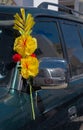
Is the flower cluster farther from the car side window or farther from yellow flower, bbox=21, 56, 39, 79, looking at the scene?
the car side window

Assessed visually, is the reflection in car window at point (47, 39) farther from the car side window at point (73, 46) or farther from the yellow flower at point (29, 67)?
the yellow flower at point (29, 67)

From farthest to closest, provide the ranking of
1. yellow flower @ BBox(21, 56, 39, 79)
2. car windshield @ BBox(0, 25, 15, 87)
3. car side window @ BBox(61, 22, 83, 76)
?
car side window @ BBox(61, 22, 83, 76) < car windshield @ BBox(0, 25, 15, 87) < yellow flower @ BBox(21, 56, 39, 79)

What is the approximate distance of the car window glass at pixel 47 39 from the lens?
3473 millimetres

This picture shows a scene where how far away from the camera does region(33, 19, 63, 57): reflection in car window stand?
3.47m

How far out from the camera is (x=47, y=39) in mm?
3672

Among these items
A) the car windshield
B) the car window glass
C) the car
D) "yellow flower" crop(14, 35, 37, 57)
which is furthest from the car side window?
"yellow flower" crop(14, 35, 37, 57)

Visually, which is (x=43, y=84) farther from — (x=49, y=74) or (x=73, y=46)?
(x=73, y=46)

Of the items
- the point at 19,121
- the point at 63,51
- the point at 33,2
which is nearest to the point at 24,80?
the point at 19,121

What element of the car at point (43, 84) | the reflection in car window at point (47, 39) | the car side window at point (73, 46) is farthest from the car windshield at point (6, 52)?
the car side window at point (73, 46)

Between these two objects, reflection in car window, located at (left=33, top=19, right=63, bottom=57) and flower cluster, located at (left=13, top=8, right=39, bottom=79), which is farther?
reflection in car window, located at (left=33, top=19, right=63, bottom=57)

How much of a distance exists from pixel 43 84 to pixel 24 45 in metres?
0.30

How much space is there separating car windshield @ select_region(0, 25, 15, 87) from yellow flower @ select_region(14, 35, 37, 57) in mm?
157

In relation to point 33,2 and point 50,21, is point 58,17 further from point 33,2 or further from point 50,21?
point 33,2

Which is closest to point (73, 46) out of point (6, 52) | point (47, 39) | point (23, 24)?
point (47, 39)
